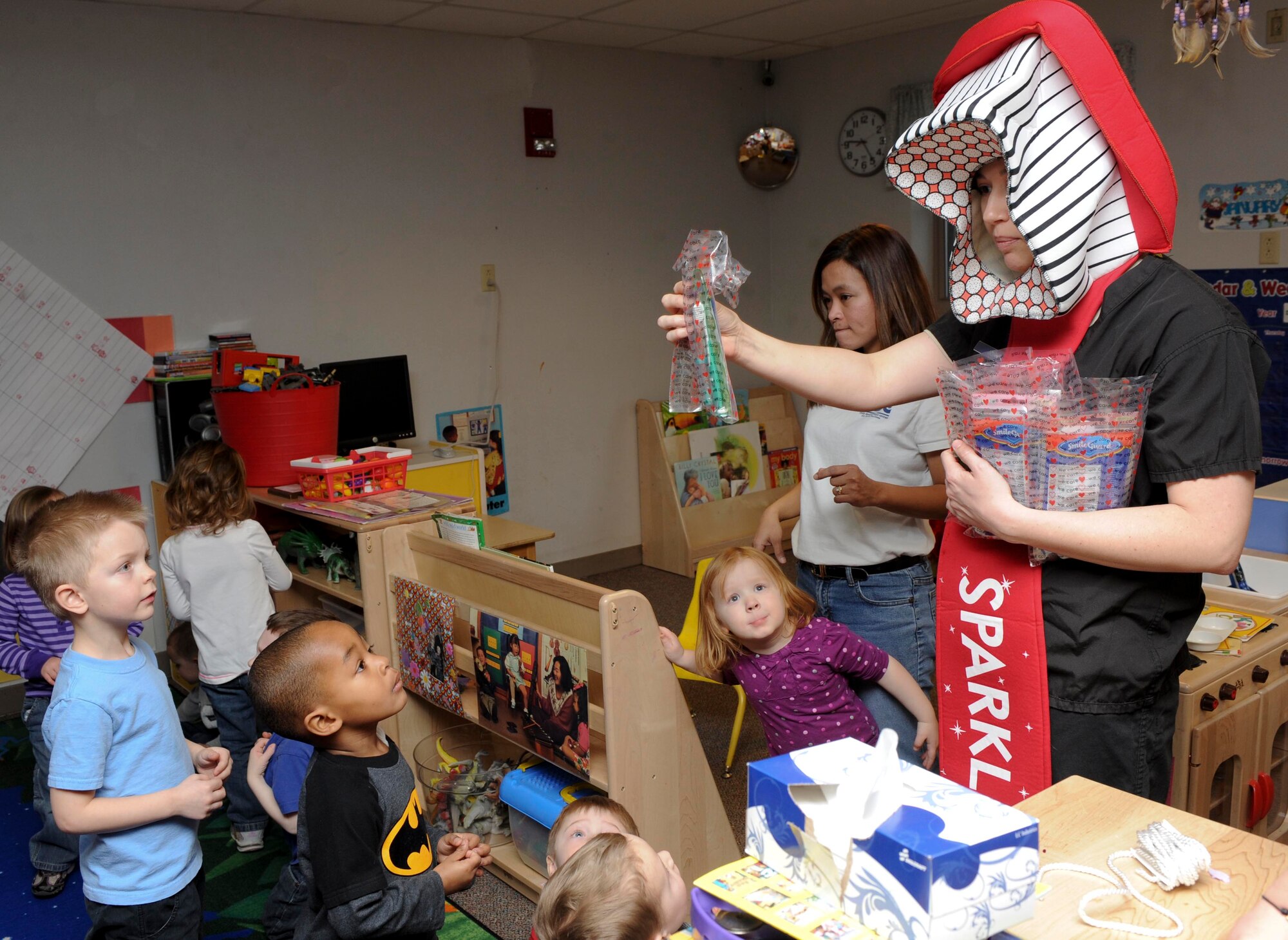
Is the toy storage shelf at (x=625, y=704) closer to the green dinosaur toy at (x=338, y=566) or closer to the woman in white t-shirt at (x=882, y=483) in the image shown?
the woman in white t-shirt at (x=882, y=483)

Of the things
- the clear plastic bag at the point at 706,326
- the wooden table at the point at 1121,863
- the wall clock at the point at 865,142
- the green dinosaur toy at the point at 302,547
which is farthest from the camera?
the wall clock at the point at 865,142

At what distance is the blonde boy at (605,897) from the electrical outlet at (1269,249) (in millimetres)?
3903

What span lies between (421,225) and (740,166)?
199 cm

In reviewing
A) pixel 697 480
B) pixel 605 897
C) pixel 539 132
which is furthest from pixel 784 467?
pixel 605 897

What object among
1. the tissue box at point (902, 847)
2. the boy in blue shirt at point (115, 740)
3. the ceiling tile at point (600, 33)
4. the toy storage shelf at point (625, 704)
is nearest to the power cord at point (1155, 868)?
the tissue box at point (902, 847)

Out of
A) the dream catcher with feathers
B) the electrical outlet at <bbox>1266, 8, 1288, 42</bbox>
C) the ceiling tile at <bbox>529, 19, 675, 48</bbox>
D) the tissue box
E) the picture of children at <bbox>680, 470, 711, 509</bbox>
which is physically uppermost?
the ceiling tile at <bbox>529, 19, 675, 48</bbox>

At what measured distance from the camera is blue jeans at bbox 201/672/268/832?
2881 mm

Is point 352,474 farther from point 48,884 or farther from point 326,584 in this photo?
point 48,884

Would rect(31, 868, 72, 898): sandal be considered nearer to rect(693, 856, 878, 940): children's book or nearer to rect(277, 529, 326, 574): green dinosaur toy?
rect(277, 529, 326, 574): green dinosaur toy

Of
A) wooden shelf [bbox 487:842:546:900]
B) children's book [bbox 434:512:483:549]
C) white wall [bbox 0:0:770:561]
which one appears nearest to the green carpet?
wooden shelf [bbox 487:842:546:900]

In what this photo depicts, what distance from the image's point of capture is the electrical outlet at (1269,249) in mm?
4031

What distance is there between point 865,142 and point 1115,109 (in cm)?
439

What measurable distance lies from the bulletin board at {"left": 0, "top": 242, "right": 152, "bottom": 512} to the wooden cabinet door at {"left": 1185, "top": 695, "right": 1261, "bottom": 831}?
3.71 m

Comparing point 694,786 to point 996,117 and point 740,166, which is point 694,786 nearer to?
point 996,117
